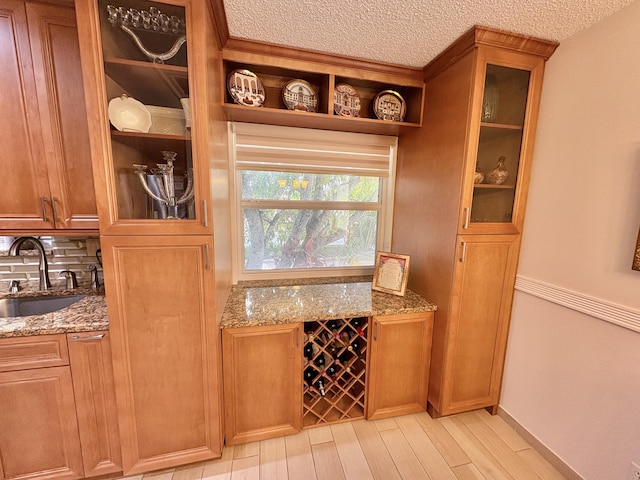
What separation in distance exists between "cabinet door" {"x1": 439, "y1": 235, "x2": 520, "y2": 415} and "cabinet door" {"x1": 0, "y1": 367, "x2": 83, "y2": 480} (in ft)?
6.56

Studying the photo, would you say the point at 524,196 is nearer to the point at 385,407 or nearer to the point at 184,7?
the point at 385,407

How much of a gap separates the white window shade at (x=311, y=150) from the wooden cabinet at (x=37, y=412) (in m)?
1.41

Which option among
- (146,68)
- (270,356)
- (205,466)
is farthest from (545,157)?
(205,466)

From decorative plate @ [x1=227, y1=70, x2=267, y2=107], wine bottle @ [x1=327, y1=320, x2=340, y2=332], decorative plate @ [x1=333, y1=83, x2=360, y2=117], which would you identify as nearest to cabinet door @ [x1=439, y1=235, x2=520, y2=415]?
wine bottle @ [x1=327, y1=320, x2=340, y2=332]

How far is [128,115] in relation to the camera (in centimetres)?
116

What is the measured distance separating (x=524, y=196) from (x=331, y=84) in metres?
1.34

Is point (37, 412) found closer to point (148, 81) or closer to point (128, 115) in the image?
point (128, 115)

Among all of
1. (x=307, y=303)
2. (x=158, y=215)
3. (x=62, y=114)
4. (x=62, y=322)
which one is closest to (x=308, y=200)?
(x=307, y=303)

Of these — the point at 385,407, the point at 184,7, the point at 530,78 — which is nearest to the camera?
the point at 184,7

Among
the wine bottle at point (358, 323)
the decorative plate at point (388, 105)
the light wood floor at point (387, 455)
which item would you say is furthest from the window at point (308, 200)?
the light wood floor at point (387, 455)

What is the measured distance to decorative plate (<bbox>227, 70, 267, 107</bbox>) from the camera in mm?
1540

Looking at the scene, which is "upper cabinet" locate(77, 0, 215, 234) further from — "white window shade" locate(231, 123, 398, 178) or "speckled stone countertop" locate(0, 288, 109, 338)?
"white window shade" locate(231, 123, 398, 178)

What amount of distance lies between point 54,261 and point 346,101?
6.65 ft

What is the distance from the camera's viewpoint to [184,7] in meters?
1.07
